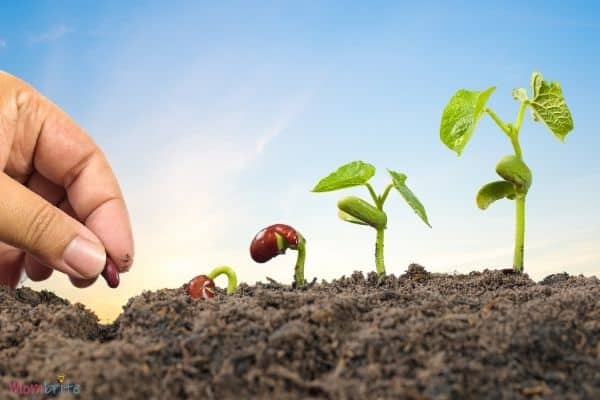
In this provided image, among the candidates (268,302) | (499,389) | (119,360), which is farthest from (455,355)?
(119,360)

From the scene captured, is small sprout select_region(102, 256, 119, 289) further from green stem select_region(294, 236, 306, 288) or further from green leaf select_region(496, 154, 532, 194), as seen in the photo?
green leaf select_region(496, 154, 532, 194)

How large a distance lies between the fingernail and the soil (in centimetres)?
32

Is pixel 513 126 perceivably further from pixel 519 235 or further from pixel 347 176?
pixel 347 176

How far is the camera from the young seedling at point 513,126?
1.92 meters

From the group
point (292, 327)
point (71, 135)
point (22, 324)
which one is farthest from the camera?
point (71, 135)

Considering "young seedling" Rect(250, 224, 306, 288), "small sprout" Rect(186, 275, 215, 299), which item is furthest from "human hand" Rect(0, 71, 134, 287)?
"young seedling" Rect(250, 224, 306, 288)

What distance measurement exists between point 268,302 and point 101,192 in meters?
1.14

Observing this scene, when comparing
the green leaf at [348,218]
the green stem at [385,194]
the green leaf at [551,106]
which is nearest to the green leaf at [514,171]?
the green leaf at [551,106]

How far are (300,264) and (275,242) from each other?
109 millimetres

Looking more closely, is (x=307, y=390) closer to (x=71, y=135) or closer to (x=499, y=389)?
(x=499, y=389)

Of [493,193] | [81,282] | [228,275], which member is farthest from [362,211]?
[81,282]

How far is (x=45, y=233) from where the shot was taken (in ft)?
5.25

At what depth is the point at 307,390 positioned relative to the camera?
941 mm

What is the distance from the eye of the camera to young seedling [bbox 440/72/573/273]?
6.31ft
